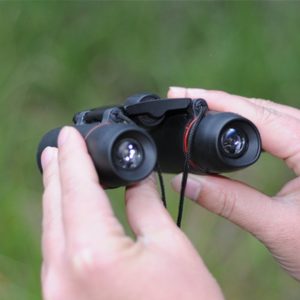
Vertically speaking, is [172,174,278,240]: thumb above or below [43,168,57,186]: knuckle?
below

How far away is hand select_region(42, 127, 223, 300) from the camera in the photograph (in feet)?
2.63

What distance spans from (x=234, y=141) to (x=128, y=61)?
56.4 inches

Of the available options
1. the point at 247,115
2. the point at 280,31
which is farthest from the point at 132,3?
the point at 247,115

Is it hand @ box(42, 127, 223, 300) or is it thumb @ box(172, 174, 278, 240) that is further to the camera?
thumb @ box(172, 174, 278, 240)

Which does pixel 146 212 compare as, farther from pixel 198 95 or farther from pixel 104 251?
pixel 198 95

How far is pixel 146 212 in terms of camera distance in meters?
0.87

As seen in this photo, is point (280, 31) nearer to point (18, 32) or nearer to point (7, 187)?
point (18, 32)

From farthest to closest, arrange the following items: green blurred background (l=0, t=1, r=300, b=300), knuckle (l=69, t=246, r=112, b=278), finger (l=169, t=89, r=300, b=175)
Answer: green blurred background (l=0, t=1, r=300, b=300) < finger (l=169, t=89, r=300, b=175) < knuckle (l=69, t=246, r=112, b=278)

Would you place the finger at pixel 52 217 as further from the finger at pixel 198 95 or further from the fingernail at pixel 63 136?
the finger at pixel 198 95

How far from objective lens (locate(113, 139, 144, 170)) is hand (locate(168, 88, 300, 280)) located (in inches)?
8.8

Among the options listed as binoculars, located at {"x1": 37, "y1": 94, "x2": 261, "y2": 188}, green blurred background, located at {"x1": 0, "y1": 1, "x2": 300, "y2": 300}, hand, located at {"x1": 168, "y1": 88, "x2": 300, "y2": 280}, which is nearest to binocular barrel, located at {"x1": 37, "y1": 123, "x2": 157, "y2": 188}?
binoculars, located at {"x1": 37, "y1": 94, "x2": 261, "y2": 188}

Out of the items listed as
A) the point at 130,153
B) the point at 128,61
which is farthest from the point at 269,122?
the point at 128,61

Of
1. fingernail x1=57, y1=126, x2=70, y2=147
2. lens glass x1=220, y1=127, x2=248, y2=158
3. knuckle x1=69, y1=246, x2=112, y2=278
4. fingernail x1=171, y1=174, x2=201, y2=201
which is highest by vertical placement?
fingernail x1=57, y1=126, x2=70, y2=147

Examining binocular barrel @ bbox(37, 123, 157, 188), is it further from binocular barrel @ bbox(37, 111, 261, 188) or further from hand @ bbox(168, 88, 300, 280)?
A: hand @ bbox(168, 88, 300, 280)
